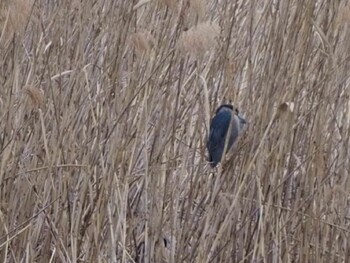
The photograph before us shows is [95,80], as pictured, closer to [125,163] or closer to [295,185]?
[125,163]

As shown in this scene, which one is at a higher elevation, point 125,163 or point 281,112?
point 281,112

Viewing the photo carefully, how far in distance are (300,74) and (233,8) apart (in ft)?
0.73

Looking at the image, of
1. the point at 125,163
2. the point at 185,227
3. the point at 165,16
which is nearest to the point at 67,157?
the point at 125,163

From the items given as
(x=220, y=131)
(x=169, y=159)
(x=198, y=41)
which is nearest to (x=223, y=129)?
(x=220, y=131)

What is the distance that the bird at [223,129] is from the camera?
1.34 metres

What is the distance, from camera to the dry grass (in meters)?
1.50

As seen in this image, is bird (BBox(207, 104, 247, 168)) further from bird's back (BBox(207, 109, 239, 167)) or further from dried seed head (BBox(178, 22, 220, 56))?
dried seed head (BBox(178, 22, 220, 56))

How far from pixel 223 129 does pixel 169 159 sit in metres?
0.37

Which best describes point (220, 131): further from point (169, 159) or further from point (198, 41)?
point (169, 159)

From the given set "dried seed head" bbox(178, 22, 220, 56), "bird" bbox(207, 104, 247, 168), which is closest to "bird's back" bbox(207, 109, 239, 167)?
"bird" bbox(207, 104, 247, 168)

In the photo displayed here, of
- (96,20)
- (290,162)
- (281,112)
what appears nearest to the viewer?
(281,112)

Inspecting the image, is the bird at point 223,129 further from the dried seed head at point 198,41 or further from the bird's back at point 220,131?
the dried seed head at point 198,41

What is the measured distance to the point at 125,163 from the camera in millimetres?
1676

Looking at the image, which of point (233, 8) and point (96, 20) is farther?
point (96, 20)
